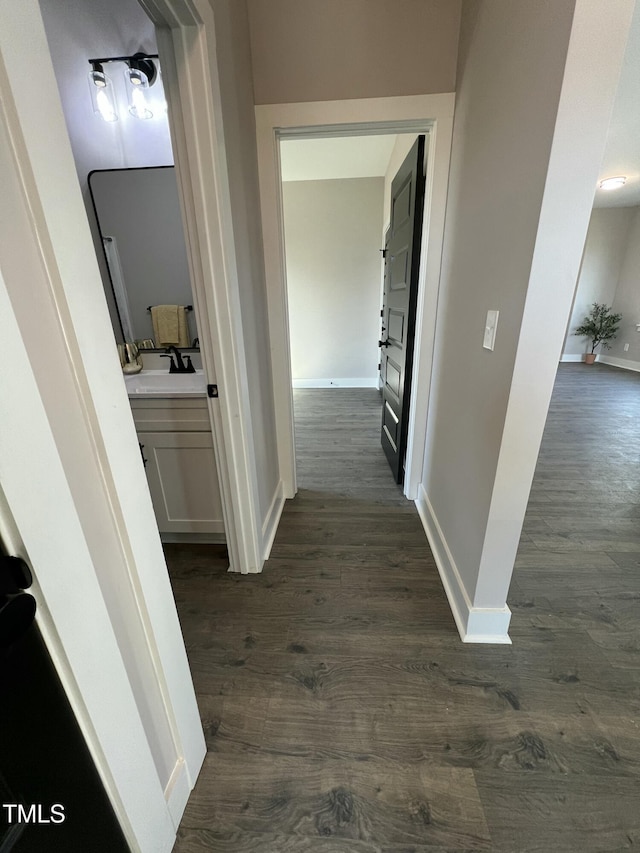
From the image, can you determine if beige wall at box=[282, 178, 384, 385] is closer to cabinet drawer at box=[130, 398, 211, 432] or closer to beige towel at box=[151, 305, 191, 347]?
beige towel at box=[151, 305, 191, 347]

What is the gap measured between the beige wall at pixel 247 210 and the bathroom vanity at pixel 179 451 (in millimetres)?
250

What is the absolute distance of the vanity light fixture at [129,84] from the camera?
1.74 meters

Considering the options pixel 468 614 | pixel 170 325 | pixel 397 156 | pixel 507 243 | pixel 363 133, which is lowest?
pixel 468 614

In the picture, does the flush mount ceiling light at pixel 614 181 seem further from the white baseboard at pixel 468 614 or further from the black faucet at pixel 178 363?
the black faucet at pixel 178 363

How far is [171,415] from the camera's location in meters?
1.65

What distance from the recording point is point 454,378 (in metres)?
1.63

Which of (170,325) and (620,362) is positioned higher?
(170,325)

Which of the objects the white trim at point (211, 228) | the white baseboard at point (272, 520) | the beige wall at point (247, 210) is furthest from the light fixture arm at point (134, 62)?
the white baseboard at point (272, 520)

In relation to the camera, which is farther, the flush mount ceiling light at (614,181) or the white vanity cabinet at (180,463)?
the flush mount ceiling light at (614,181)

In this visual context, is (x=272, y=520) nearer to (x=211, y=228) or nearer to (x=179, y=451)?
(x=179, y=451)

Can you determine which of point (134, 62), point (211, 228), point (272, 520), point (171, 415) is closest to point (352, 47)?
point (134, 62)

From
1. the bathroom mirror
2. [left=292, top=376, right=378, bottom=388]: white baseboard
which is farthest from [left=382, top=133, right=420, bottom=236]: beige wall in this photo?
[left=292, top=376, right=378, bottom=388]: white baseboard

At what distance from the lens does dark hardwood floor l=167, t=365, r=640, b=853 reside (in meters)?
0.92

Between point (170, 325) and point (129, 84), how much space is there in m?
1.24
